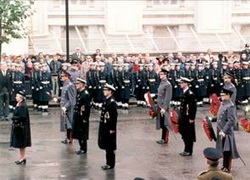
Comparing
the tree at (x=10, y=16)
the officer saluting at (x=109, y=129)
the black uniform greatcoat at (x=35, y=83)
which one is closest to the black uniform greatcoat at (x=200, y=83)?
the black uniform greatcoat at (x=35, y=83)

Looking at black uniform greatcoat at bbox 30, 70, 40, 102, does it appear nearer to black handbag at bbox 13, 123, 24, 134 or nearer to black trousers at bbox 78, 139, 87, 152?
black trousers at bbox 78, 139, 87, 152

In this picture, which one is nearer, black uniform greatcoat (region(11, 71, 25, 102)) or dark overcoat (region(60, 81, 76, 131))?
dark overcoat (region(60, 81, 76, 131))

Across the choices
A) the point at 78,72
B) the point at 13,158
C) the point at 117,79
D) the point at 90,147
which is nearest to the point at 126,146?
the point at 90,147

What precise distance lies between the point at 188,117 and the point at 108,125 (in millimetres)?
2519

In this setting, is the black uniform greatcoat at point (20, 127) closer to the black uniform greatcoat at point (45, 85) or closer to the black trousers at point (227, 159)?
the black trousers at point (227, 159)

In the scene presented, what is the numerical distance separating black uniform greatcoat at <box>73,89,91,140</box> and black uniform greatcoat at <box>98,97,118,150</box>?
147 centimetres

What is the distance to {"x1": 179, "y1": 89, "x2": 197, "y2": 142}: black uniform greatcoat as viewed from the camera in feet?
58.4

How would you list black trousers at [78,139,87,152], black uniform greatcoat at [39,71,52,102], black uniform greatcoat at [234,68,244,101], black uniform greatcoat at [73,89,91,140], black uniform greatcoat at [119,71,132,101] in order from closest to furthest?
black uniform greatcoat at [73,89,91,140], black trousers at [78,139,87,152], black uniform greatcoat at [39,71,52,102], black uniform greatcoat at [119,71,132,101], black uniform greatcoat at [234,68,244,101]

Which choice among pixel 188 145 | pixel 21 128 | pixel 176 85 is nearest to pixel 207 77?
pixel 176 85

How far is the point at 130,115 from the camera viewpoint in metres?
24.7

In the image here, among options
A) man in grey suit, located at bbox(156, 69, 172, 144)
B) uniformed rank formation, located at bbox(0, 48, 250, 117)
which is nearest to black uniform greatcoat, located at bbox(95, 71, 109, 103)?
uniformed rank formation, located at bbox(0, 48, 250, 117)

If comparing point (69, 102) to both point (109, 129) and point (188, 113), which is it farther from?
point (109, 129)

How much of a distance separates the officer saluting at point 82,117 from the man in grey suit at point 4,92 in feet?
20.0

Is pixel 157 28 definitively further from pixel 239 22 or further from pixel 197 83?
pixel 197 83
